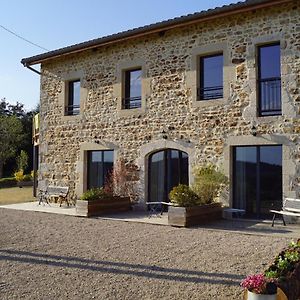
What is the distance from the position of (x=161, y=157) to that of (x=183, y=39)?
347 cm

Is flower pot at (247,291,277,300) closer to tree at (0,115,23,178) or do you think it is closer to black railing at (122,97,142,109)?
black railing at (122,97,142,109)

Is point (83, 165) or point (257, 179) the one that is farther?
point (83, 165)

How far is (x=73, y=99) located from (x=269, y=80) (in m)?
7.22

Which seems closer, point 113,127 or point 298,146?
point 298,146

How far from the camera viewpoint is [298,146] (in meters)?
9.23

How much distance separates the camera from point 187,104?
1107 cm

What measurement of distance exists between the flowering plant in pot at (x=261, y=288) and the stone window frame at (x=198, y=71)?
726 cm

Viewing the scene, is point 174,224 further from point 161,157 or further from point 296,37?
point 296,37

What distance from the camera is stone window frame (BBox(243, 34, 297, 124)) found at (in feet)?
31.1

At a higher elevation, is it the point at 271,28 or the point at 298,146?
the point at 271,28

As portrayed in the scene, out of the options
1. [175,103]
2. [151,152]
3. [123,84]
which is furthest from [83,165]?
[175,103]

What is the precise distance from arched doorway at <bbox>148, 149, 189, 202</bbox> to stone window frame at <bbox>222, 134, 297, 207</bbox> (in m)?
1.40

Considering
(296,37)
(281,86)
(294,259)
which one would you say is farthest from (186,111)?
(294,259)

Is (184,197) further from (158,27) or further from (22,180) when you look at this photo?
(22,180)
